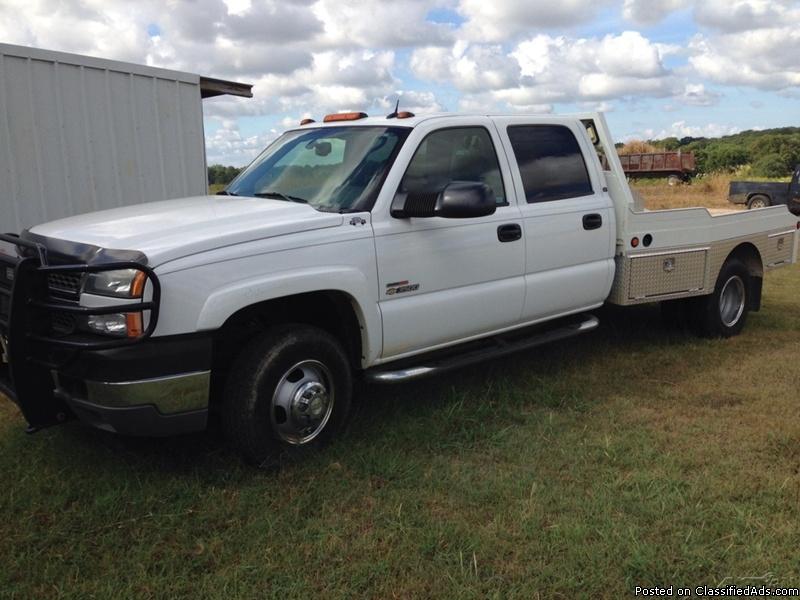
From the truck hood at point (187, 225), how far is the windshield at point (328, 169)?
171 millimetres

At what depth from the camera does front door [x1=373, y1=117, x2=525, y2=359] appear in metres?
4.22

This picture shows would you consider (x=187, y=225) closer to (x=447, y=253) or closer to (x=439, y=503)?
(x=447, y=253)

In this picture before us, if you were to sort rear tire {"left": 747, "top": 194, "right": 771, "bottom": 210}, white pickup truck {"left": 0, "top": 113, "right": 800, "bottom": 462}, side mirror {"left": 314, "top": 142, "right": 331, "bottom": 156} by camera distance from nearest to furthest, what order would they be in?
1. white pickup truck {"left": 0, "top": 113, "right": 800, "bottom": 462}
2. side mirror {"left": 314, "top": 142, "right": 331, "bottom": 156}
3. rear tire {"left": 747, "top": 194, "right": 771, "bottom": 210}

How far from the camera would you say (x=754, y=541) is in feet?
10.5

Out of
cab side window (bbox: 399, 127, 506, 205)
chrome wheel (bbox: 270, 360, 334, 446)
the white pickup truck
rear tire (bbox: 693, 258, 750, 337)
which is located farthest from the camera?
rear tire (bbox: 693, 258, 750, 337)

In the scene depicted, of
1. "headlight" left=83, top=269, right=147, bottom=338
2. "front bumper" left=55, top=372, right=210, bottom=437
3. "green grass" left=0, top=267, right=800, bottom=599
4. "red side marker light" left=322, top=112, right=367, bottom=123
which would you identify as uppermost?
"red side marker light" left=322, top=112, right=367, bottom=123

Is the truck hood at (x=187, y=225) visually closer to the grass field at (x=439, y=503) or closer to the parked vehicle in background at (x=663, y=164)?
the grass field at (x=439, y=503)

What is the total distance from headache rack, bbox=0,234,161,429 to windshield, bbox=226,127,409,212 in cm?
132

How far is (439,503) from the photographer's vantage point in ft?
11.7

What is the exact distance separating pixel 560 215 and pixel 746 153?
46.6 meters

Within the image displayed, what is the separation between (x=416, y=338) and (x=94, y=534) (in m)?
2.00

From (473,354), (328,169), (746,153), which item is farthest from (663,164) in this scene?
(328,169)

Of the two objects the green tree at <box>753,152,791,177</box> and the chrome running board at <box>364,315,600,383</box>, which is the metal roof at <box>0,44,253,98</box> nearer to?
the chrome running board at <box>364,315,600,383</box>

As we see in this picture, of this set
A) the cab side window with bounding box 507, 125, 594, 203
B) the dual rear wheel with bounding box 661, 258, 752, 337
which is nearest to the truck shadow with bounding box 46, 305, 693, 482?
the dual rear wheel with bounding box 661, 258, 752, 337
